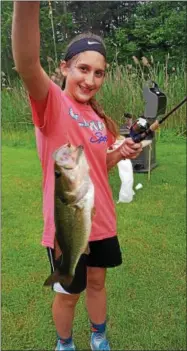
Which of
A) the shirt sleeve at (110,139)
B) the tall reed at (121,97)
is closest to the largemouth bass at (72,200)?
the shirt sleeve at (110,139)

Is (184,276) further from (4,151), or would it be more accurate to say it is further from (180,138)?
(4,151)

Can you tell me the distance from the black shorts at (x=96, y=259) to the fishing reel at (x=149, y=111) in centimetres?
63

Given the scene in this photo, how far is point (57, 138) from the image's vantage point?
1.66m

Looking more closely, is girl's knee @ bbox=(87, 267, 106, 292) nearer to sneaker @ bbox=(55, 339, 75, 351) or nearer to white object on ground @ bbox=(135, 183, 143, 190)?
sneaker @ bbox=(55, 339, 75, 351)

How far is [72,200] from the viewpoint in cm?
116

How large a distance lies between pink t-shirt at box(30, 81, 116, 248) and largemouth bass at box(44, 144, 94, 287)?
1.33 ft

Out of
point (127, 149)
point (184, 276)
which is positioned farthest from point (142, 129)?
point (184, 276)

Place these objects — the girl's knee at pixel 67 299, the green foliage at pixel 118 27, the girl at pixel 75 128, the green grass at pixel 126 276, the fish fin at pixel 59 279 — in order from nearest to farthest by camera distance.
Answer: the girl at pixel 75 128, the fish fin at pixel 59 279, the girl's knee at pixel 67 299, the green grass at pixel 126 276, the green foliage at pixel 118 27

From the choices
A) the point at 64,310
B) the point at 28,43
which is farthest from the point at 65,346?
the point at 28,43

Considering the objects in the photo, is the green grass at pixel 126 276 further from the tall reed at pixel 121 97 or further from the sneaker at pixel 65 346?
the tall reed at pixel 121 97

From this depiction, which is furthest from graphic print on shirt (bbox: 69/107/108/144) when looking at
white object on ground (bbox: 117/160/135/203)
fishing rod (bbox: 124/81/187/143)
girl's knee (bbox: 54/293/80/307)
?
white object on ground (bbox: 117/160/135/203)

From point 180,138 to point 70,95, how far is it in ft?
21.0

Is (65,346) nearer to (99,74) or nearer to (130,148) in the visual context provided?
(130,148)

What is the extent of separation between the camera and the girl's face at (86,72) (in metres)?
1.63
